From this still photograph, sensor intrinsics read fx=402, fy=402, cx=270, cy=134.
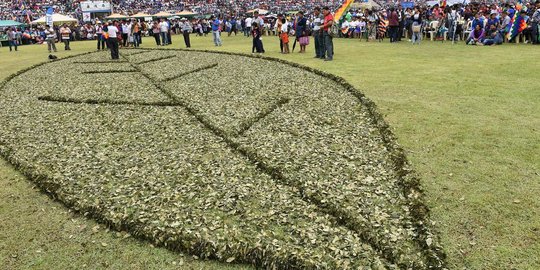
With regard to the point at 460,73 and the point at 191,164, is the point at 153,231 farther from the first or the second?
the point at 460,73

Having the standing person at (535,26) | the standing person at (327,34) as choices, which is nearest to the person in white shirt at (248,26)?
the standing person at (327,34)

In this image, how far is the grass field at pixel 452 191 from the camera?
5320mm

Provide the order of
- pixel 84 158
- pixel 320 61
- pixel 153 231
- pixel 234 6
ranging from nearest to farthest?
1. pixel 153 231
2. pixel 84 158
3. pixel 320 61
4. pixel 234 6

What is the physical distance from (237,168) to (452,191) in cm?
386

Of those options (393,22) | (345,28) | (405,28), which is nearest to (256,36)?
(393,22)

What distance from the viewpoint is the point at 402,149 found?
8.38m

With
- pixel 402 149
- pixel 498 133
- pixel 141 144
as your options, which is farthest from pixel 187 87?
pixel 498 133

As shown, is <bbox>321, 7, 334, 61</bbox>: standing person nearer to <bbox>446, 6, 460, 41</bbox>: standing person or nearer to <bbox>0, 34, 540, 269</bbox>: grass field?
<bbox>0, 34, 540, 269</bbox>: grass field

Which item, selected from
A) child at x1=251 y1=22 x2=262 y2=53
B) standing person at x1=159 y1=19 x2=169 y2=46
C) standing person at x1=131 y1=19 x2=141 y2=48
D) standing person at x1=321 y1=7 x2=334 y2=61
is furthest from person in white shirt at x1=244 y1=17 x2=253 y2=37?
standing person at x1=321 y1=7 x2=334 y2=61

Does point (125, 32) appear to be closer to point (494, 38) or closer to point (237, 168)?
point (494, 38)

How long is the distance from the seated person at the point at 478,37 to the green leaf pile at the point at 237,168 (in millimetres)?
16566

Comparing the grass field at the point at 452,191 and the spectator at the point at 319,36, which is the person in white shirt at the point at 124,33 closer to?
the spectator at the point at 319,36

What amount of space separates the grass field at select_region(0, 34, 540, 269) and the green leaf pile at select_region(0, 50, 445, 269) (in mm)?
294

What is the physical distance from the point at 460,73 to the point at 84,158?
1393 cm
